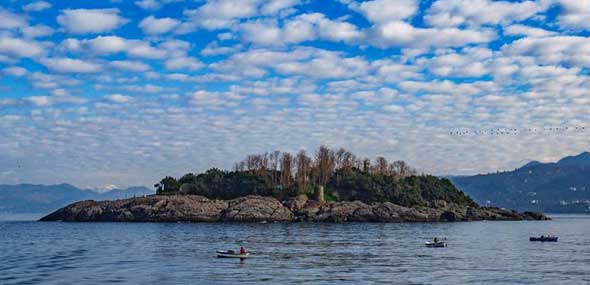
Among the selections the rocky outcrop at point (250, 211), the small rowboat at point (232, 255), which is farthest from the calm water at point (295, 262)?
the rocky outcrop at point (250, 211)

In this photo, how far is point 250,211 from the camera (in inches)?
7219

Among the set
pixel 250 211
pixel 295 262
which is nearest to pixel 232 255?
pixel 295 262

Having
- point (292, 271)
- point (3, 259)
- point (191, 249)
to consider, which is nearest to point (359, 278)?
point (292, 271)

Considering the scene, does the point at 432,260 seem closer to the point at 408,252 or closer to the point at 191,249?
the point at 408,252

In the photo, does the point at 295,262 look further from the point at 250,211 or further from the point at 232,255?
the point at 250,211

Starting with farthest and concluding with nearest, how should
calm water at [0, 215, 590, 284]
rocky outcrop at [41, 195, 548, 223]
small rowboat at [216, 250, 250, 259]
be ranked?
rocky outcrop at [41, 195, 548, 223], small rowboat at [216, 250, 250, 259], calm water at [0, 215, 590, 284]

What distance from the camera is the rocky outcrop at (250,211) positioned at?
7259 inches

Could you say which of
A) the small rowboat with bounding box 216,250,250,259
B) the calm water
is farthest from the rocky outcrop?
the small rowboat with bounding box 216,250,250,259

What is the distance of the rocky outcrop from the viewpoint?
18438cm

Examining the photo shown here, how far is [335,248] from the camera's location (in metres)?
91.1

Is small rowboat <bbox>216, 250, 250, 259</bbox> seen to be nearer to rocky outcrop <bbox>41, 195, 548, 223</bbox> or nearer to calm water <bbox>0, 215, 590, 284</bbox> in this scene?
calm water <bbox>0, 215, 590, 284</bbox>

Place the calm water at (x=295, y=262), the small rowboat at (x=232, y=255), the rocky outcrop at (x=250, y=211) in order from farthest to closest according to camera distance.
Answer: the rocky outcrop at (x=250, y=211), the small rowboat at (x=232, y=255), the calm water at (x=295, y=262)

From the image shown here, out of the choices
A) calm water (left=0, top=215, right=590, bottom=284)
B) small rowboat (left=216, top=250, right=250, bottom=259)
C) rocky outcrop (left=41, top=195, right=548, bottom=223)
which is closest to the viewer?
calm water (left=0, top=215, right=590, bottom=284)

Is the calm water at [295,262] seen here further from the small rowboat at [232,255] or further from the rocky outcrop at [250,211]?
the rocky outcrop at [250,211]
